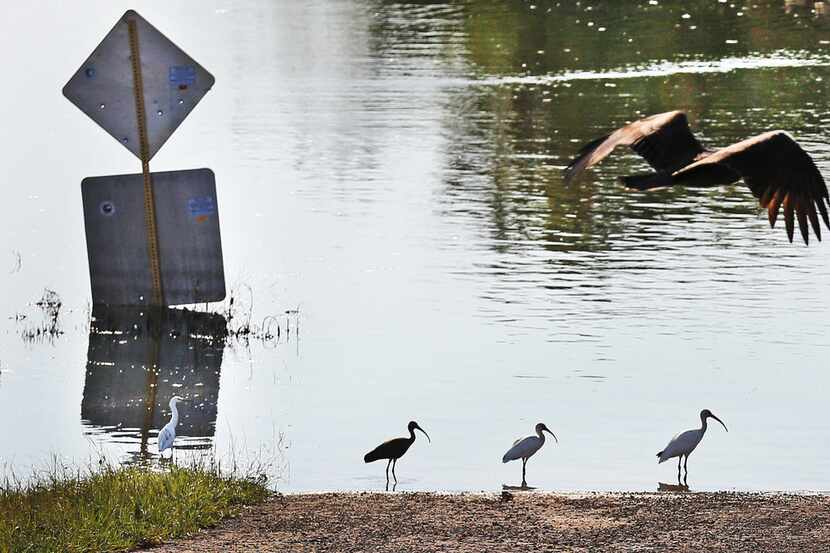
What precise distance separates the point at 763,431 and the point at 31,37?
36671mm

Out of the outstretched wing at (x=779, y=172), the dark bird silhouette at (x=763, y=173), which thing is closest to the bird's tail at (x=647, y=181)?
the dark bird silhouette at (x=763, y=173)

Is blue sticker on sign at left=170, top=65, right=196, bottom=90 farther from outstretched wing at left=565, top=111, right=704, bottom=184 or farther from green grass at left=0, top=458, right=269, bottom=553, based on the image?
green grass at left=0, top=458, right=269, bottom=553

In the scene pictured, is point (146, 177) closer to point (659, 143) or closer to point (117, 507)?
point (659, 143)

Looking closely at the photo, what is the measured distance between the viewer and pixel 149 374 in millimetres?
14648

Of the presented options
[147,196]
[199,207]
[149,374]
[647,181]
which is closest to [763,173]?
[647,181]

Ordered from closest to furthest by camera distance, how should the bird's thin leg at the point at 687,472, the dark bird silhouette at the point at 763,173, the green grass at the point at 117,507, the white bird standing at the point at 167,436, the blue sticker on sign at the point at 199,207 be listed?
the green grass at the point at 117,507, the dark bird silhouette at the point at 763,173, the bird's thin leg at the point at 687,472, the white bird standing at the point at 167,436, the blue sticker on sign at the point at 199,207

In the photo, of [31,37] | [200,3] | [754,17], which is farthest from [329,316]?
[200,3]

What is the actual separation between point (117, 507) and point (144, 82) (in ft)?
20.6

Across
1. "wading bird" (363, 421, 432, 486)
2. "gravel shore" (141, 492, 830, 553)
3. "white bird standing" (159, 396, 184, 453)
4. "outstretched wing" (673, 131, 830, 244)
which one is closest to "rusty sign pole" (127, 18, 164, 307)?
"white bird standing" (159, 396, 184, 453)

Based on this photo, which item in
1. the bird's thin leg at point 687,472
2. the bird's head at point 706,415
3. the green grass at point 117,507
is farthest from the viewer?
the bird's head at point 706,415

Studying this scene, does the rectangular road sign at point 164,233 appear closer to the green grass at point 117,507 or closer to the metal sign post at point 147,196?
the metal sign post at point 147,196

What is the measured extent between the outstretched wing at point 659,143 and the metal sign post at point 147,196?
13.6 feet

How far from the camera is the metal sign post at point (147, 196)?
14.9 metres

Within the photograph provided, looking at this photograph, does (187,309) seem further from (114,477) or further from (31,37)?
(31,37)
